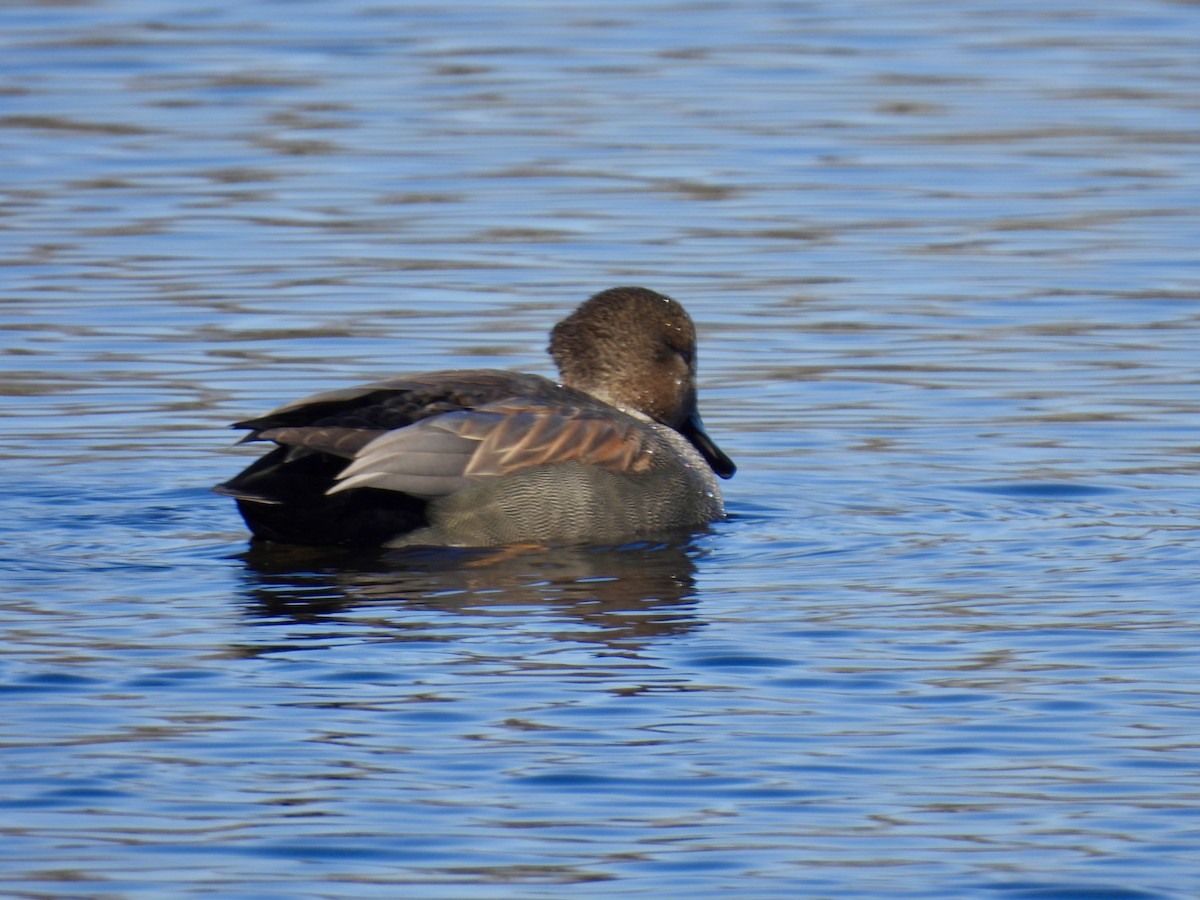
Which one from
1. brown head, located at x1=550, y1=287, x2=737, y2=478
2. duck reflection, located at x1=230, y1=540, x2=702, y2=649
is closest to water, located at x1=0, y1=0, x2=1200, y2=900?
duck reflection, located at x1=230, y1=540, x2=702, y2=649

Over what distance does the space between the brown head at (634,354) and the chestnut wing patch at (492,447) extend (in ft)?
1.78

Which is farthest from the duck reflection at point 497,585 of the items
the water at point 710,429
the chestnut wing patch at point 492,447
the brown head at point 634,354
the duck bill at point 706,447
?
the brown head at point 634,354

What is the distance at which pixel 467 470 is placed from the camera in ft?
30.0

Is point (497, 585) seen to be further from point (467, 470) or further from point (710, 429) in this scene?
point (710, 429)

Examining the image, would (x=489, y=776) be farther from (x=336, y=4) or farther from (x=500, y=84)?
(x=336, y=4)

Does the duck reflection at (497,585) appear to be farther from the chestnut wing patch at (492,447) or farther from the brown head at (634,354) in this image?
the brown head at (634,354)

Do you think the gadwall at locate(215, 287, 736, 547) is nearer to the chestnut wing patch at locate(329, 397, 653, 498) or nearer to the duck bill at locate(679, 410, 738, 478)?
the chestnut wing patch at locate(329, 397, 653, 498)

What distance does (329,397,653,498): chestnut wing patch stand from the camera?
29.1 feet

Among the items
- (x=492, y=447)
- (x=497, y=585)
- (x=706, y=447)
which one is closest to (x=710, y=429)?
(x=706, y=447)

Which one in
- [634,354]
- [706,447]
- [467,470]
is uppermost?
[634,354]

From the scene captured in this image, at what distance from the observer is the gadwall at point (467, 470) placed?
29.4 ft

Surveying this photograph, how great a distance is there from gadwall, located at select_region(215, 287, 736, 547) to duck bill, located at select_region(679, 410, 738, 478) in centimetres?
17

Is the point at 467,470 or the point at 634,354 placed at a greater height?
the point at 634,354

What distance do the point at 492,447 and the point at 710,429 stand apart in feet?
8.41
